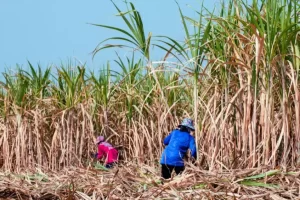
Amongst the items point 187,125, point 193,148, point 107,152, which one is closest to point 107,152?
point 107,152

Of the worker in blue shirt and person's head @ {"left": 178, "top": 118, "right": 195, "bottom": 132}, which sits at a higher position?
person's head @ {"left": 178, "top": 118, "right": 195, "bottom": 132}

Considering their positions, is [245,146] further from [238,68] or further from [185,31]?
[185,31]

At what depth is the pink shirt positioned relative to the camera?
10.2m

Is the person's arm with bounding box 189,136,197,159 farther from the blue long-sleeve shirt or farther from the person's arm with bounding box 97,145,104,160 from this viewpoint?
the person's arm with bounding box 97,145,104,160

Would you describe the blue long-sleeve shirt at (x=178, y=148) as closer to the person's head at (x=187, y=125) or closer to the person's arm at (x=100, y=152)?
the person's head at (x=187, y=125)

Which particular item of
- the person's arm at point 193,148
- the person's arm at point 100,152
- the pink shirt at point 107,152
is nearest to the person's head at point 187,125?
the person's arm at point 193,148

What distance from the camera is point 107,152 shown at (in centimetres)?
1023

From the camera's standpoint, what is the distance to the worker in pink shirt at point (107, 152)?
1027cm

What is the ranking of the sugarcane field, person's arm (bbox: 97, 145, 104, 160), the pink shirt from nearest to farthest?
1. the sugarcane field
2. the pink shirt
3. person's arm (bbox: 97, 145, 104, 160)

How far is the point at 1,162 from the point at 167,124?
3.73 m

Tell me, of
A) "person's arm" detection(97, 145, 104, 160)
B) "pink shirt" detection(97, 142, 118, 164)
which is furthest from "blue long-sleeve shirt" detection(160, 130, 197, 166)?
"person's arm" detection(97, 145, 104, 160)

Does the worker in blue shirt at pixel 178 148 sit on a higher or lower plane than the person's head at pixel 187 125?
lower

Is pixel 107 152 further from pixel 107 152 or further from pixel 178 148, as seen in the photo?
pixel 178 148

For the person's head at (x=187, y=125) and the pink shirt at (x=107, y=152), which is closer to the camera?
the person's head at (x=187, y=125)
